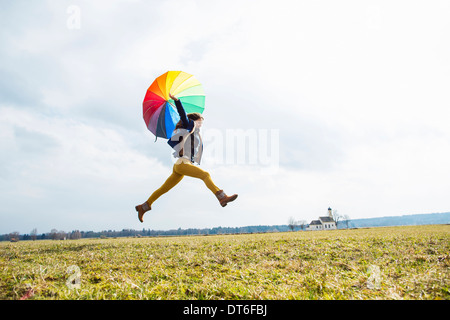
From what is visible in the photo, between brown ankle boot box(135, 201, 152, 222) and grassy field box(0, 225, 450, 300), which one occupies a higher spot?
brown ankle boot box(135, 201, 152, 222)

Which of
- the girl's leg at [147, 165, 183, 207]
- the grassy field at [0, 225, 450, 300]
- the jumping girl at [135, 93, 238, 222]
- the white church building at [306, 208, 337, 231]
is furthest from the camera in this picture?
the white church building at [306, 208, 337, 231]

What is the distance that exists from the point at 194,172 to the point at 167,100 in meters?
2.11

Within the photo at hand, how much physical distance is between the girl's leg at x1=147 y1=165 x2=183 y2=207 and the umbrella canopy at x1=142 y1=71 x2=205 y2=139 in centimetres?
122

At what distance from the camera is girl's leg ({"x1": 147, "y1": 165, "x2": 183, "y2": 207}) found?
19.1ft

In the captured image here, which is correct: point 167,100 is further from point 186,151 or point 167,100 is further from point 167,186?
point 167,186

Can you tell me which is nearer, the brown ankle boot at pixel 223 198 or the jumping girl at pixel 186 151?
the brown ankle boot at pixel 223 198

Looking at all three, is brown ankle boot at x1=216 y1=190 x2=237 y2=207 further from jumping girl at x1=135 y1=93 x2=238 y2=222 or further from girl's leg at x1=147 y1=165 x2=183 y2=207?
girl's leg at x1=147 y1=165 x2=183 y2=207

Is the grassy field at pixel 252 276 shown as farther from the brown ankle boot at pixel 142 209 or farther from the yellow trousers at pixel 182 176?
the yellow trousers at pixel 182 176

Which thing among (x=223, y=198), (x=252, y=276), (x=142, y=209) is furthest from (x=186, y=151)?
(x=252, y=276)

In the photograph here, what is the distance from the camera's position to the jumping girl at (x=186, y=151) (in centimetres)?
550

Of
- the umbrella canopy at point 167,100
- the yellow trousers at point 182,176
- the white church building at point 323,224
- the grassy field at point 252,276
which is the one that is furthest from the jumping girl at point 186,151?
the white church building at point 323,224

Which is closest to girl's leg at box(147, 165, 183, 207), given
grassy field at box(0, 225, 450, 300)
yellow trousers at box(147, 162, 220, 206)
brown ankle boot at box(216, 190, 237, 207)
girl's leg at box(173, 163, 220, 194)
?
yellow trousers at box(147, 162, 220, 206)
